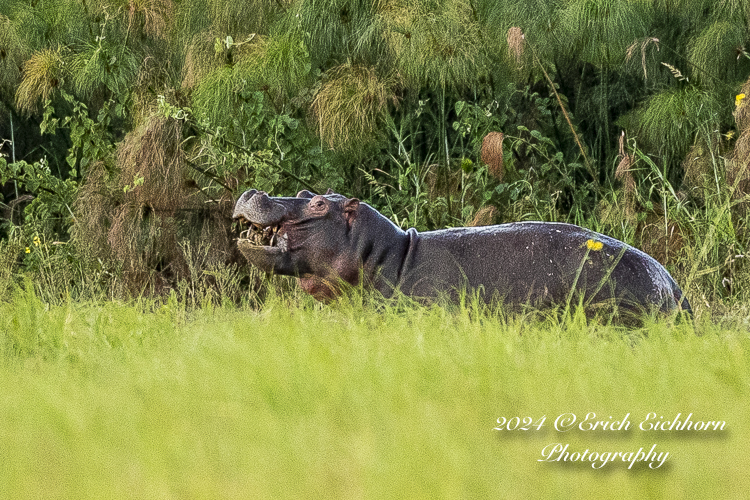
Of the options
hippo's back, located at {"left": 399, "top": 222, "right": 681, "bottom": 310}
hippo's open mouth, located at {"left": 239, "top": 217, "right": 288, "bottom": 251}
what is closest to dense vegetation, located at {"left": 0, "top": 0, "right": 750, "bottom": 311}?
hippo's back, located at {"left": 399, "top": 222, "right": 681, "bottom": 310}

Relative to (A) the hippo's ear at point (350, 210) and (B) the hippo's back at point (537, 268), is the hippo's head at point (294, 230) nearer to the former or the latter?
(A) the hippo's ear at point (350, 210)

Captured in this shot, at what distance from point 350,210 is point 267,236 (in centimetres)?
23

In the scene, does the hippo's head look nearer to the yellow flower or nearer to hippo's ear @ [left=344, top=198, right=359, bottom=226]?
hippo's ear @ [left=344, top=198, right=359, bottom=226]

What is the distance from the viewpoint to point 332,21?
425 centimetres

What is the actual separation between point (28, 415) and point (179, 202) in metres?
2.56

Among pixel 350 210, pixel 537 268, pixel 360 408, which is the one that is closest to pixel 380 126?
pixel 350 210

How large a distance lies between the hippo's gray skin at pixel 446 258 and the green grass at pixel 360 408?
34 centimetres

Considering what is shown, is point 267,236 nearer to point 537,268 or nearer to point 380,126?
point 537,268

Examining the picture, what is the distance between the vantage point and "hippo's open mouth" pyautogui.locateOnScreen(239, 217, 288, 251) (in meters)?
2.66

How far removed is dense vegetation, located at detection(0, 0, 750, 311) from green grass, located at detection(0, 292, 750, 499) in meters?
1.74

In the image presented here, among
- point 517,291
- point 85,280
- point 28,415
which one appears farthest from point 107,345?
point 85,280

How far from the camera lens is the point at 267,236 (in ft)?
8.87

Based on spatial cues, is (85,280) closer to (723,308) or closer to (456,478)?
(723,308)

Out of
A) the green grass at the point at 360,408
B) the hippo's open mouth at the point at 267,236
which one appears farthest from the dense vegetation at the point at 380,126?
the green grass at the point at 360,408
